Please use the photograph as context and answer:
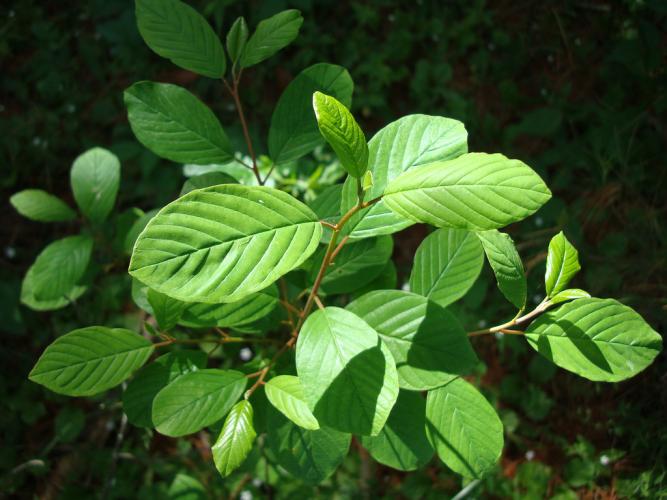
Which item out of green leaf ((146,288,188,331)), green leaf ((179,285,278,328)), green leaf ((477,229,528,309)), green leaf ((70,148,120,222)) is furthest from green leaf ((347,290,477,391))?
green leaf ((70,148,120,222))

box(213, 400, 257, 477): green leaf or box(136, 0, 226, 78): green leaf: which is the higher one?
box(136, 0, 226, 78): green leaf

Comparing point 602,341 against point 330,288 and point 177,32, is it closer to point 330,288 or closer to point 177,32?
point 330,288

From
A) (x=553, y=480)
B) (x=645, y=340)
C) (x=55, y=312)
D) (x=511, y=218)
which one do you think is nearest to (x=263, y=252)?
(x=511, y=218)

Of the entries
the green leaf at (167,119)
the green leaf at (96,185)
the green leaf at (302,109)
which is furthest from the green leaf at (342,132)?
the green leaf at (96,185)

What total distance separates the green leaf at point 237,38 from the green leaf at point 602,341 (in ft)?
2.52

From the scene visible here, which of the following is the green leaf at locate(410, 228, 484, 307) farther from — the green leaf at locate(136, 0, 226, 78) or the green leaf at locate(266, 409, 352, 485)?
the green leaf at locate(136, 0, 226, 78)

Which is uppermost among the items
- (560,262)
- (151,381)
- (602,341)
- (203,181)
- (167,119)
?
(167,119)

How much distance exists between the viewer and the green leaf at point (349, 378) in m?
0.78

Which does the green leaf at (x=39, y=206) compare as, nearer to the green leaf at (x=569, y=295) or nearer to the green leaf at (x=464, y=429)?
the green leaf at (x=464, y=429)

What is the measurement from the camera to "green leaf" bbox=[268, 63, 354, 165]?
1052mm

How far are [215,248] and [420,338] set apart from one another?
0.42 meters

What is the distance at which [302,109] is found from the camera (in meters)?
1.10

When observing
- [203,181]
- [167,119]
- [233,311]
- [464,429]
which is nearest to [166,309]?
[233,311]

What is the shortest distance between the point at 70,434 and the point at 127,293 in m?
0.58
